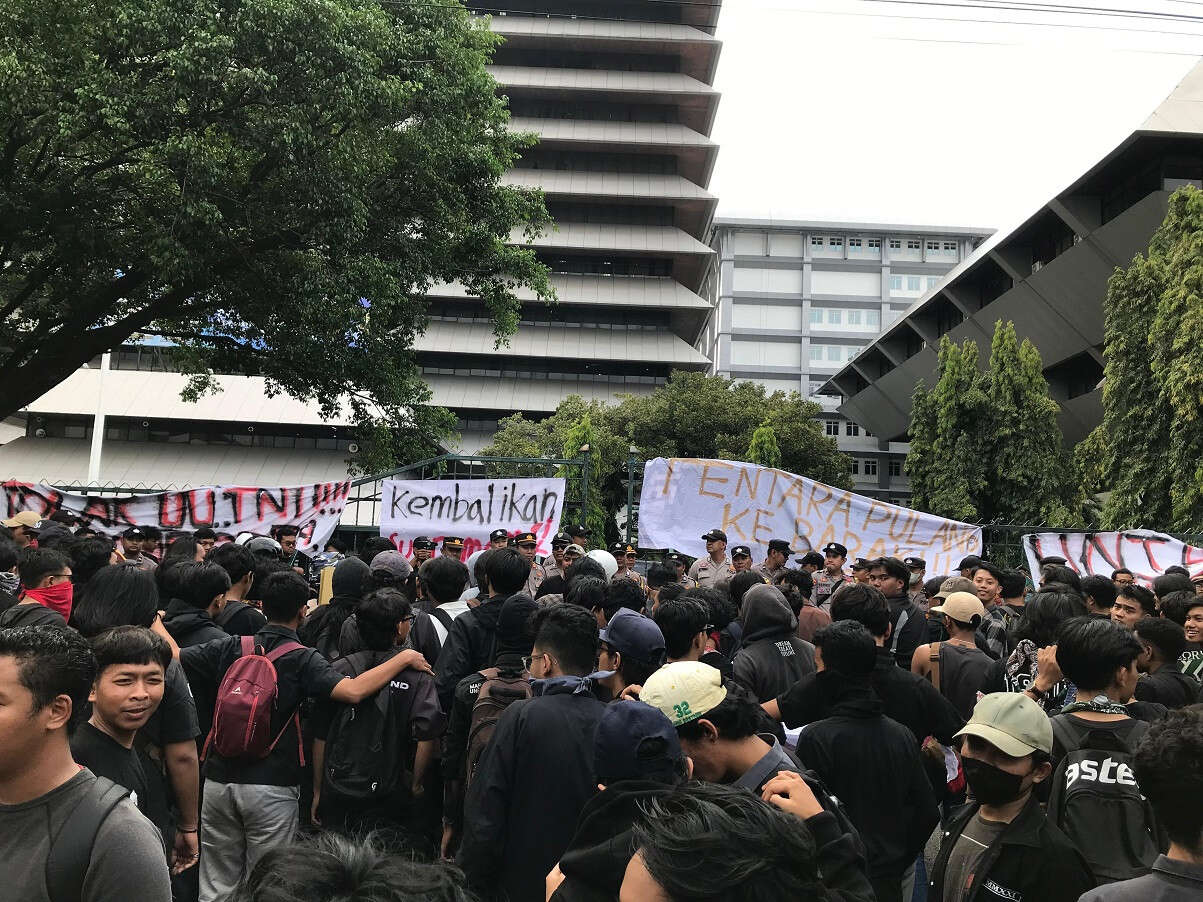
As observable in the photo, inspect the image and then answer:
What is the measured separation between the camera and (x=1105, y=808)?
305cm

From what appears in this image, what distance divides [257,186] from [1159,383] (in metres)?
19.1

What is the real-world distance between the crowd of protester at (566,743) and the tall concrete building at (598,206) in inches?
1885

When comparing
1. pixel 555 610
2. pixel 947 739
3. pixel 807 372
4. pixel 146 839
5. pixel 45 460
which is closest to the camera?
pixel 146 839

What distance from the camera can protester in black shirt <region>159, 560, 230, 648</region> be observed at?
15.2 ft

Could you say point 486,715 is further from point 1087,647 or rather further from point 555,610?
point 1087,647

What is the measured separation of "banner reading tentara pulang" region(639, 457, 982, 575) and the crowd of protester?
16.7ft

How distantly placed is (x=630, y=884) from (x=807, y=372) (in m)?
76.4

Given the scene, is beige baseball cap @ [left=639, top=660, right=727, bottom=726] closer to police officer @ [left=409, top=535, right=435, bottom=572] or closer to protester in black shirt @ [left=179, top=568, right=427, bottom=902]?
protester in black shirt @ [left=179, top=568, right=427, bottom=902]

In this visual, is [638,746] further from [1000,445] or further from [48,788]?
[1000,445]

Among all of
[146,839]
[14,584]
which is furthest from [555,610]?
[14,584]

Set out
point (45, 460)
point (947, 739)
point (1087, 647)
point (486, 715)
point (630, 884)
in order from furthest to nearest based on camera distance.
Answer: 1. point (45, 460)
2. point (947, 739)
3. point (486, 715)
4. point (1087, 647)
5. point (630, 884)

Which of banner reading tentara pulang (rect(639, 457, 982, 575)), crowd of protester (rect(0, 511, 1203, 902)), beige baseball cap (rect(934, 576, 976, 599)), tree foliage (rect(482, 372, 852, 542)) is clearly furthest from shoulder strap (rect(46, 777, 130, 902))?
tree foliage (rect(482, 372, 852, 542))

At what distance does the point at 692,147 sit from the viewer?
5419 centimetres

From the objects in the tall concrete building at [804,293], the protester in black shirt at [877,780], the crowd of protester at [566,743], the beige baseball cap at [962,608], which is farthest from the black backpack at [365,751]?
the tall concrete building at [804,293]
